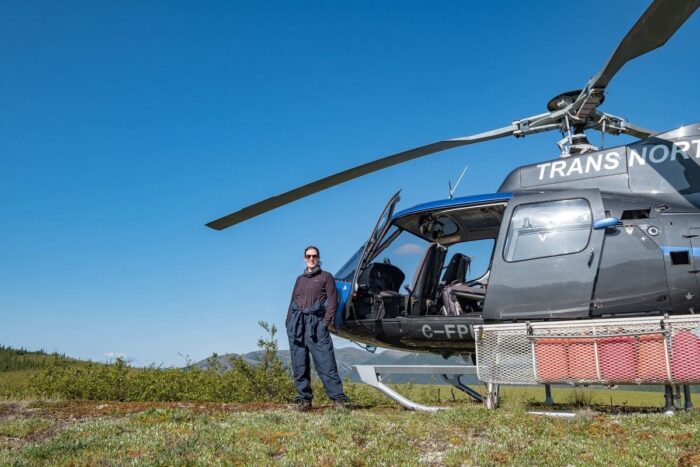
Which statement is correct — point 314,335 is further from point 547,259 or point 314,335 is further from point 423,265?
point 547,259

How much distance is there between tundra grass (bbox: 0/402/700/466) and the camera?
429cm

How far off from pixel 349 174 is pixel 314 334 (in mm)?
2165

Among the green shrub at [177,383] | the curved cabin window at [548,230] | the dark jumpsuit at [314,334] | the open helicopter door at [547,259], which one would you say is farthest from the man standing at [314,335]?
the green shrub at [177,383]

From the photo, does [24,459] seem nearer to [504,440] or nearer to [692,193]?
[504,440]

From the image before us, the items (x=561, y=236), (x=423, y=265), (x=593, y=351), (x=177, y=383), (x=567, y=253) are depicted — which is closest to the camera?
(x=593, y=351)

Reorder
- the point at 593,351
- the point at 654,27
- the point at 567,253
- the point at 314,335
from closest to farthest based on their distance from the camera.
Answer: the point at 654,27 → the point at 593,351 → the point at 567,253 → the point at 314,335

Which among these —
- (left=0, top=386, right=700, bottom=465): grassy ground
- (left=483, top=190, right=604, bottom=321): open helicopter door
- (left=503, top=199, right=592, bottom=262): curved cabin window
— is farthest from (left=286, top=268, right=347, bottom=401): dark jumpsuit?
(left=503, top=199, right=592, bottom=262): curved cabin window

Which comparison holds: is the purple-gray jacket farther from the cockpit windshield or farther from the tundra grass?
the tundra grass

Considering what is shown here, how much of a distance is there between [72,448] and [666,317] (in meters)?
5.76

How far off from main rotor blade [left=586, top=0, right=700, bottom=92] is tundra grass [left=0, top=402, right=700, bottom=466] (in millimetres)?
3477

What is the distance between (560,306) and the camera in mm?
7023

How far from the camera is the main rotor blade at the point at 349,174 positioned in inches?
308

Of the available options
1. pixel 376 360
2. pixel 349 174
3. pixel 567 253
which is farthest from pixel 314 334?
pixel 567 253

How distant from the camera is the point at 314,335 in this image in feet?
26.0
